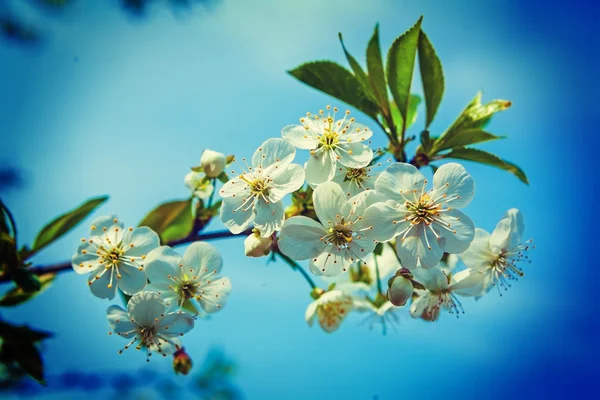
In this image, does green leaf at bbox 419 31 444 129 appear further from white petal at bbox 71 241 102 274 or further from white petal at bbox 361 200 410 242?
white petal at bbox 71 241 102 274

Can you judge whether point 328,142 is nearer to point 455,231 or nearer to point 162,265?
point 455,231

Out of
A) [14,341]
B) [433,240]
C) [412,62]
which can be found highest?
[412,62]

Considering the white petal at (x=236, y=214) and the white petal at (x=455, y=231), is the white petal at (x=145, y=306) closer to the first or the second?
the white petal at (x=236, y=214)

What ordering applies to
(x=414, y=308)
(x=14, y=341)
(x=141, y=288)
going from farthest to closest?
(x=14, y=341), (x=414, y=308), (x=141, y=288)

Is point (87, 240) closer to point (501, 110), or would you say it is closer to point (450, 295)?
point (450, 295)

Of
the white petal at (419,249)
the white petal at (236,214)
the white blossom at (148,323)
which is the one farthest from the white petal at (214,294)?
the white petal at (419,249)

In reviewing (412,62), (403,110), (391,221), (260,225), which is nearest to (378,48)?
(412,62)
